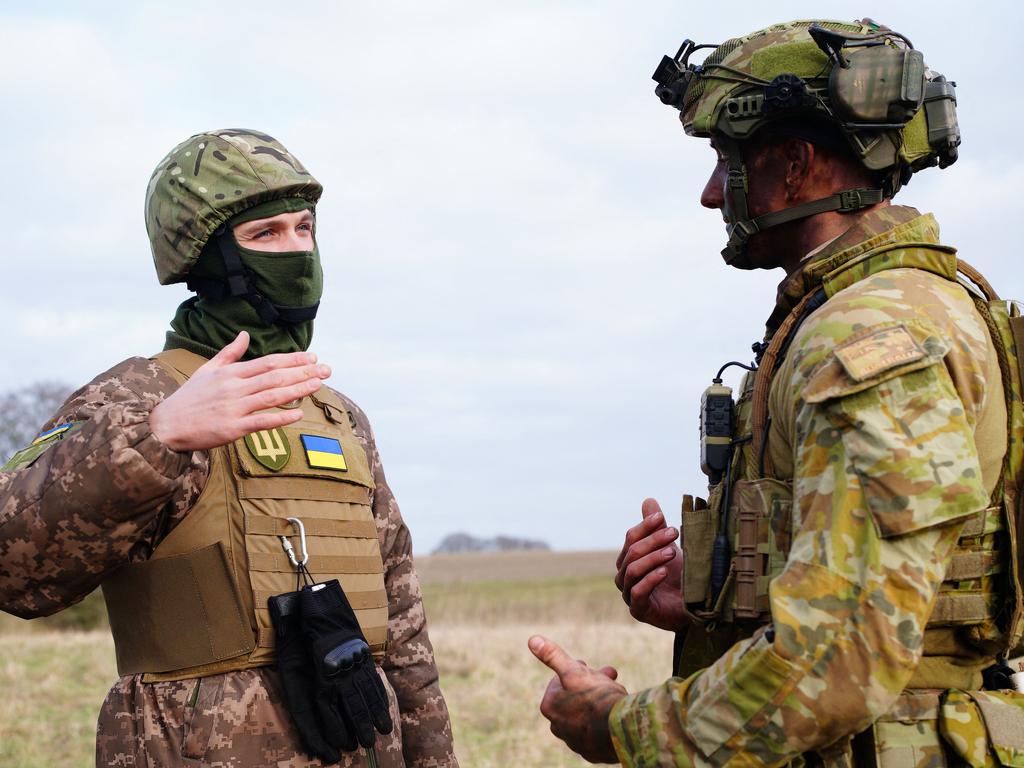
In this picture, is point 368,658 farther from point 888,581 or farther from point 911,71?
point 911,71

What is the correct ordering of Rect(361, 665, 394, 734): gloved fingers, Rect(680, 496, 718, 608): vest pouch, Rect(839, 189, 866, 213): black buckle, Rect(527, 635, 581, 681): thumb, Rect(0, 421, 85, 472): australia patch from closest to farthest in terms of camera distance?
Rect(527, 635, 581, 681): thumb, Rect(680, 496, 718, 608): vest pouch, Rect(839, 189, 866, 213): black buckle, Rect(0, 421, 85, 472): australia patch, Rect(361, 665, 394, 734): gloved fingers

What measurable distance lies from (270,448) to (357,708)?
34.0 inches

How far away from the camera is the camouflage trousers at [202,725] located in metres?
3.27

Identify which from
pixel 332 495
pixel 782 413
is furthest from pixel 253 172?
pixel 782 413

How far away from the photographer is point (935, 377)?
90.7 inches

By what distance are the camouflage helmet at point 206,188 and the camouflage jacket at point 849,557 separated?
2.17 meters

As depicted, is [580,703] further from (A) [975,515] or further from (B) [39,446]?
(B) [39,446]

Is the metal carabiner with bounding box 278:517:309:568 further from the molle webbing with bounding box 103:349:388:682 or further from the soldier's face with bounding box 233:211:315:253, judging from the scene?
the soldier's face with bounding box 233:211:315:253

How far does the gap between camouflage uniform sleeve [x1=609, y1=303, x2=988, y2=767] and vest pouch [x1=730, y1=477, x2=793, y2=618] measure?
22cm

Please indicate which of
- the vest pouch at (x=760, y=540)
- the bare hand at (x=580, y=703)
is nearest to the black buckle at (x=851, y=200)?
the vest pouch at (x=760, y=540)

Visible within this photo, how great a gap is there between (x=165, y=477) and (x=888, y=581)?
6.23ft

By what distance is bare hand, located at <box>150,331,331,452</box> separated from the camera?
3.03 metres

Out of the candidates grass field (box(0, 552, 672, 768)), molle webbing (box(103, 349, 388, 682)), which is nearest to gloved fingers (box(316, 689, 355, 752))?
molle webbing (box(103, 349, 388, 682))

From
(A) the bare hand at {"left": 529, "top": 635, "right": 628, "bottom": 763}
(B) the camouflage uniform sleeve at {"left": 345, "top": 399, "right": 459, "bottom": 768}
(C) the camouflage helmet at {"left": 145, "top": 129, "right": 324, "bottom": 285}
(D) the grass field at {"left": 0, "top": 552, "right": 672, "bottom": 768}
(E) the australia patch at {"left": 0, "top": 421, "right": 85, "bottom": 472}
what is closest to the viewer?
(A) the bare hand at {"left": 529, "top": 635, "right": 628, "bottom": 763}
